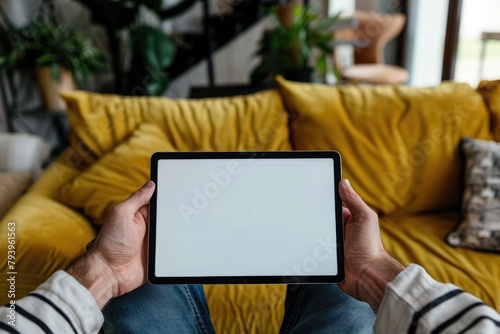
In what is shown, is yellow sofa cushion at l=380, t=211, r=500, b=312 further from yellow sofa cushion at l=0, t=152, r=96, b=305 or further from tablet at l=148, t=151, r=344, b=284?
yellow sofa cushion at l=0, t=152, r=96, b=305

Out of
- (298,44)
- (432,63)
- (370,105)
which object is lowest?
(432,63)

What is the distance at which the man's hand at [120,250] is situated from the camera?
28.9 inches

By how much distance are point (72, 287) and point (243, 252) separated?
0.97 feet

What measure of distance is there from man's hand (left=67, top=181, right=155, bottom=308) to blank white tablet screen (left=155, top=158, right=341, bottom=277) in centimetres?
5

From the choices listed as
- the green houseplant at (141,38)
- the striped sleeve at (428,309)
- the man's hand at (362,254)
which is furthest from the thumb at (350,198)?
the green houseplant at (141,38)

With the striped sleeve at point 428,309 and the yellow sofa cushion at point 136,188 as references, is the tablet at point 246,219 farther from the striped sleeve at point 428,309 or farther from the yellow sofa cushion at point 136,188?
the yellow sofa cushion at point 136,188

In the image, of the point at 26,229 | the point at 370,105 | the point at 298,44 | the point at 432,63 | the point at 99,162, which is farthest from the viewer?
the point at 432,63

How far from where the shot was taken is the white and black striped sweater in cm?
56

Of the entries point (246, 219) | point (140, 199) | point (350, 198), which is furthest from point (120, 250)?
point (350, 198)

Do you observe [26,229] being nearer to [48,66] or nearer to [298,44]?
[298,44]

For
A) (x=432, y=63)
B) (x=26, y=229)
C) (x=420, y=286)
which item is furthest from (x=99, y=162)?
(x=432, y=63)

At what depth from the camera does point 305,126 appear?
4.83ft

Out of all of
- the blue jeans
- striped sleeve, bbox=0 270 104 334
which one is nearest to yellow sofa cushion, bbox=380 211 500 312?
the blue jeans

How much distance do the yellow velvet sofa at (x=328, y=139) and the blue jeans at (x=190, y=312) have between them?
1.62ft
